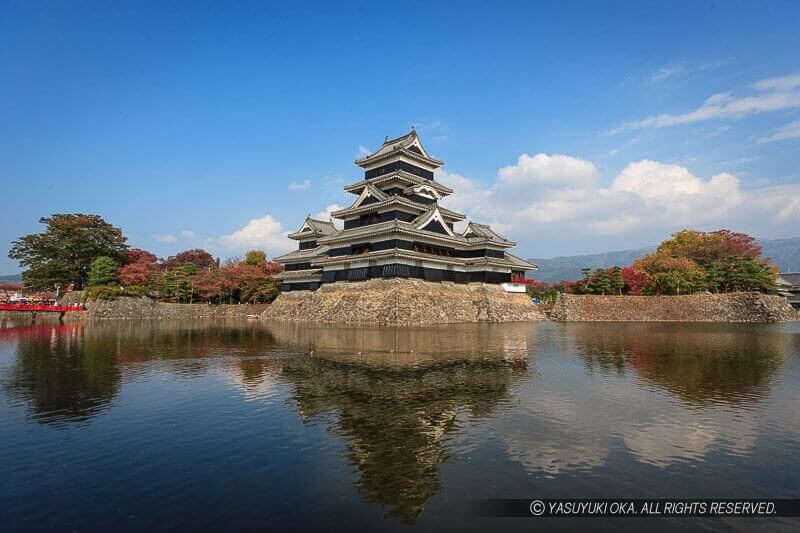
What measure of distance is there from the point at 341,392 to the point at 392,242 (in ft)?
84.9

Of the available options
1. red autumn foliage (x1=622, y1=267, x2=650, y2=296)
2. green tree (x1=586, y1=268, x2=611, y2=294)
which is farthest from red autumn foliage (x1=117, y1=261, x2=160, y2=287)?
red autumn foliage (x1=622, y1=267, x2=650, y2=296)

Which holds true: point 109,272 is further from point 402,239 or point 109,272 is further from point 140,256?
point 402,239

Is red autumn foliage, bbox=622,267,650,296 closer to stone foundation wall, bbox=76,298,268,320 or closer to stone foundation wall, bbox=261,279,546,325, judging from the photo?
stone foundation wall, bbox=261,279,546,325

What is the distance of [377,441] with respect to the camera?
7625mm

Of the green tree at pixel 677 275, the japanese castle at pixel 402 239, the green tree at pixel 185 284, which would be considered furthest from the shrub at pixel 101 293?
the green tree at pixel 677 275

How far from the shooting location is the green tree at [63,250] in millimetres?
51094

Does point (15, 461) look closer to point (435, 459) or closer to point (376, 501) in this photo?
point (376, 501)

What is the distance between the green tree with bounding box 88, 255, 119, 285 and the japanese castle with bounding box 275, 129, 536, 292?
75.2ft

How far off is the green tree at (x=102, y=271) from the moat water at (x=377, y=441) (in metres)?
41.5

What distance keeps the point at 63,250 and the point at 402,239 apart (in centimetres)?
4703

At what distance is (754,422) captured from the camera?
8.71 m

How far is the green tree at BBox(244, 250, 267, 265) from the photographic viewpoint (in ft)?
211

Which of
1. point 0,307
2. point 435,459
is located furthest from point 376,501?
point 0,307

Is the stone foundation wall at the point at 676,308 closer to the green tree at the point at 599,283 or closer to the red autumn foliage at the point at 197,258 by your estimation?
the green tree at the point at 599,283
